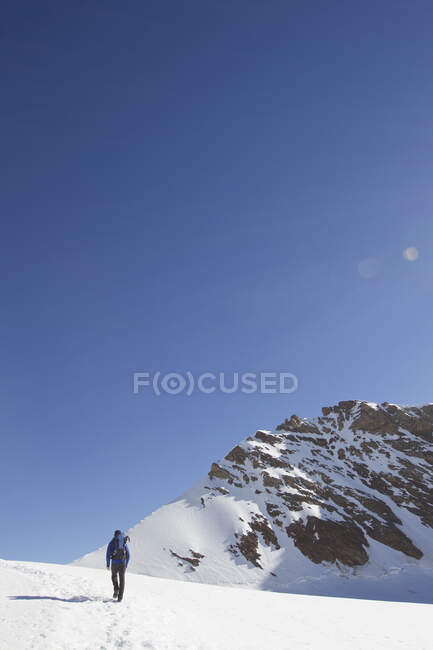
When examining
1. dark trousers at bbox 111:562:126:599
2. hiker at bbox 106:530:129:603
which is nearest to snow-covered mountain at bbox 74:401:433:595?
hiker at bbox 106:530:129:603

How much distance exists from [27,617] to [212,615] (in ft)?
14.9

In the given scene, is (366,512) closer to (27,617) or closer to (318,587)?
(318,587)

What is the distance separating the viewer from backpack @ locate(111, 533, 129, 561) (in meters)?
10.9

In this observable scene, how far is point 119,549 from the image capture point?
1105cm

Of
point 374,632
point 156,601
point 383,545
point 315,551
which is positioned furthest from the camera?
point 383,545

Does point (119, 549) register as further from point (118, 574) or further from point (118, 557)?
point (118, 574)

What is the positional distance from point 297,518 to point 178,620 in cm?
5723

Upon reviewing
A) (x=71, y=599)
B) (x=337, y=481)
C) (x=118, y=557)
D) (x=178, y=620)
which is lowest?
(x=178, y=620)

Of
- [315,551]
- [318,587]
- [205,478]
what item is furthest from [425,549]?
[205,478]

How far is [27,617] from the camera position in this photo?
7734 millimetres

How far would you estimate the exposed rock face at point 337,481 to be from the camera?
55.1m

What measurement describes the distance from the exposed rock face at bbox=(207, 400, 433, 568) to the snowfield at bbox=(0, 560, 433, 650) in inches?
1698

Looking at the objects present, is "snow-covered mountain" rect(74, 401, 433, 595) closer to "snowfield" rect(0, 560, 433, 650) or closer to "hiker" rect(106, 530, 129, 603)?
"snowfield" rect(0, 560, 433, 650)

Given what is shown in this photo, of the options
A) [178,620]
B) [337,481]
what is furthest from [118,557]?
[337,481]
